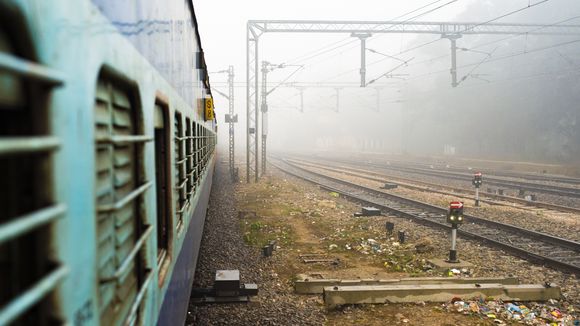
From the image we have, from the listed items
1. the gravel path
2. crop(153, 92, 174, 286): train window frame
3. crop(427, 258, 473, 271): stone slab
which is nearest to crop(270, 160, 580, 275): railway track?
crop(427, 258, 473, 271): stone slab

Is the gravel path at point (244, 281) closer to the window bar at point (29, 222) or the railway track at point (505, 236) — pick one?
the railway track at point (505, 236)

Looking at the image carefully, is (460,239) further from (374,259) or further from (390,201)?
(390,201)

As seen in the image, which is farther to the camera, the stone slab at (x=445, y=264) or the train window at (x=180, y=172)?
the stone slab at (x=445, y=264)

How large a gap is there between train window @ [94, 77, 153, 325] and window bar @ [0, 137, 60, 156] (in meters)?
0.48

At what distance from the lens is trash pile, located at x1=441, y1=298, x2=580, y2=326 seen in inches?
234

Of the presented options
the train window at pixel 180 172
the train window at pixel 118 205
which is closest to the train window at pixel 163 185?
the train window at pixel 180 172

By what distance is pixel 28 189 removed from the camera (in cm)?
100

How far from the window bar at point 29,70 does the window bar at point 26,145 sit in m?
0.12

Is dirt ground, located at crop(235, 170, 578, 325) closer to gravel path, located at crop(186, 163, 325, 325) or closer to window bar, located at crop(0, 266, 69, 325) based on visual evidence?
gravel path, located at crop(186, 163, 325, 325)

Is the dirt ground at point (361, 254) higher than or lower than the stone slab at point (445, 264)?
lower

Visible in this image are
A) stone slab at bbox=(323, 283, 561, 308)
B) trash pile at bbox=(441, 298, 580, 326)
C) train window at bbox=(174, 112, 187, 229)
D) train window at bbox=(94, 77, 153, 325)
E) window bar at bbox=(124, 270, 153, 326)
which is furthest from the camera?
stone slab at bbox=(323, 283, 561, 308)

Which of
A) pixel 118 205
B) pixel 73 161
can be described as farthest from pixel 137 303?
pixel 73 161

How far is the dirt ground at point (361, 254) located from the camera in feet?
20.5

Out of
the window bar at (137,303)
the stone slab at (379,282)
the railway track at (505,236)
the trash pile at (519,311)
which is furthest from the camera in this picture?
the railway track at (505,236)
